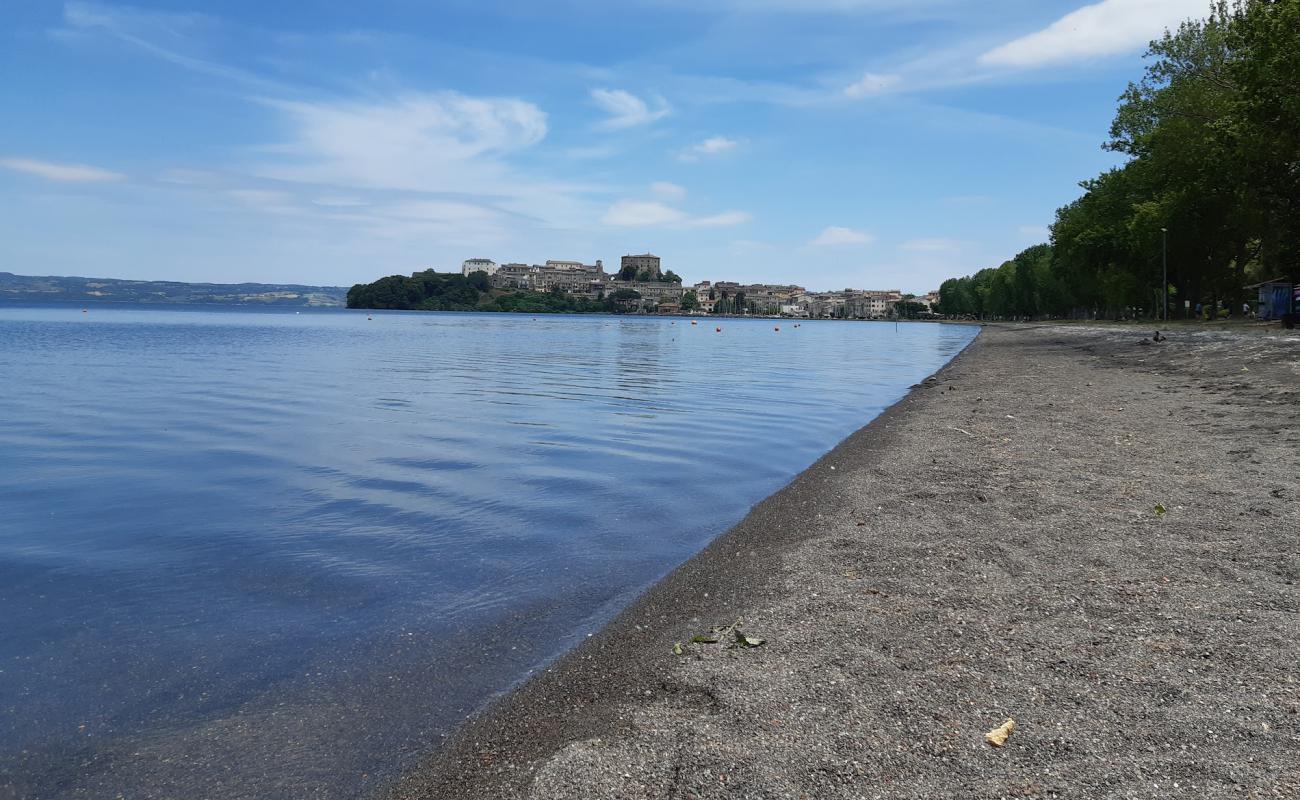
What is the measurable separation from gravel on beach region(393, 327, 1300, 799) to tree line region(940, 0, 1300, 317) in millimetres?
30168

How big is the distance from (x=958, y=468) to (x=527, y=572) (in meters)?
6.64

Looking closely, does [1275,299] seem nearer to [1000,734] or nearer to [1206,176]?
[1206,176]

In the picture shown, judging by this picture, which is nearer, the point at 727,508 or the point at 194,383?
the point at 727,508

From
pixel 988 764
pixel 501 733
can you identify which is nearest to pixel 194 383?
pixel 501 733

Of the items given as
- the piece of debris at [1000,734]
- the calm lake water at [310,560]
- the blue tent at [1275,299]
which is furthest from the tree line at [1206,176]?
the piece of debris at [1000,734]

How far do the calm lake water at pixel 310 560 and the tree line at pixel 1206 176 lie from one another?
23973mm

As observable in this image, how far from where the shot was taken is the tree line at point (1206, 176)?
32.4 metres

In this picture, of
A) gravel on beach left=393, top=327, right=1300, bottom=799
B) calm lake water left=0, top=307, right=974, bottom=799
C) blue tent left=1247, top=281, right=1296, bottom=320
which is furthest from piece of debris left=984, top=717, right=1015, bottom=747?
blue tent left=1247, top=281, right=1296, bottom=320

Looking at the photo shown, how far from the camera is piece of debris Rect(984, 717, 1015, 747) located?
413 centimetres

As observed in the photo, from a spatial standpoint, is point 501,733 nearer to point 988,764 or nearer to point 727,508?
point 988,764

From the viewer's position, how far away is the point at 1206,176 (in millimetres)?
47312

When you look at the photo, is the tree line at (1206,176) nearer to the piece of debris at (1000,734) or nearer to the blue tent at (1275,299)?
the blue tent at (1275,299)

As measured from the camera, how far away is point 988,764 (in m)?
3.96

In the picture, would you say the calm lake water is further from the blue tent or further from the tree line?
the blue tent
